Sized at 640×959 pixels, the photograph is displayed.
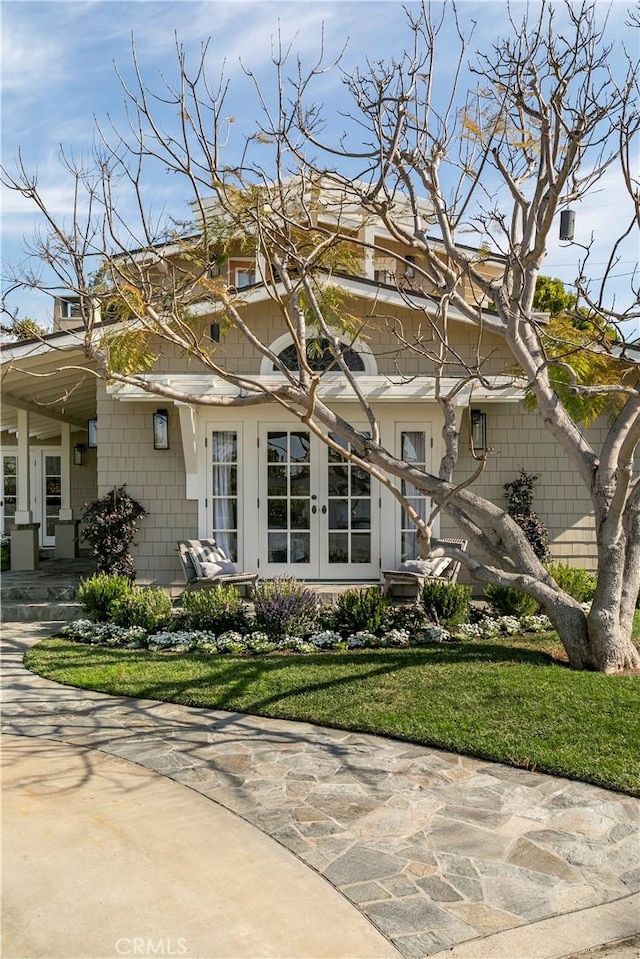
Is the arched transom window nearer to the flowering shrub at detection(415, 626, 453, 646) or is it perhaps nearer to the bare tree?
the bare tree

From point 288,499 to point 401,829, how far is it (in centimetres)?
731

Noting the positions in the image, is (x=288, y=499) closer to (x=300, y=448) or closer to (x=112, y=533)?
(x=300, y=448)

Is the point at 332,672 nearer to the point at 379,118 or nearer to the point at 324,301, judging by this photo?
the point at 324,301

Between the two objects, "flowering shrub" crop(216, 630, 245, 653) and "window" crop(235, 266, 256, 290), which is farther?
"window" crop(235, 266, 256, 290)

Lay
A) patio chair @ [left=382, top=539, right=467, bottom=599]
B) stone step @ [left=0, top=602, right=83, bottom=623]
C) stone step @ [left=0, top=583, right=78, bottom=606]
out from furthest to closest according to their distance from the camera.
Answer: stone step @ [left=0, top=583, right=78, bottom=606]
stone step @ [left=0, top=602, right=83, bottom=623]
patio chair @ [left=382, top=539, right=467, bottom=599]

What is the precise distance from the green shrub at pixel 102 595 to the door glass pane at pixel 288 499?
245 centimetres

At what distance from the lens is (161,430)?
11.1m

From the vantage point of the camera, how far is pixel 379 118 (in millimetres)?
6855

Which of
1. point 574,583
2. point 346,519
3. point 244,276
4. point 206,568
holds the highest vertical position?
point 244,276

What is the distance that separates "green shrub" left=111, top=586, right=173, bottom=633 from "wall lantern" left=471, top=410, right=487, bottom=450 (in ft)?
16.0

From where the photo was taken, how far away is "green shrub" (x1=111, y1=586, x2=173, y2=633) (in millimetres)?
9055

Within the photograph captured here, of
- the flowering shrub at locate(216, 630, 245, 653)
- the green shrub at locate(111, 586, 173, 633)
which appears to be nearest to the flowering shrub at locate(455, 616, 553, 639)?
the flowering shrub at locate(216, 630, 245, 653)

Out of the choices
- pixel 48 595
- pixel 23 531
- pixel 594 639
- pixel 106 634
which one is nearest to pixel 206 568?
pixel 106 634

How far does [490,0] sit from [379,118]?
4.99ft
